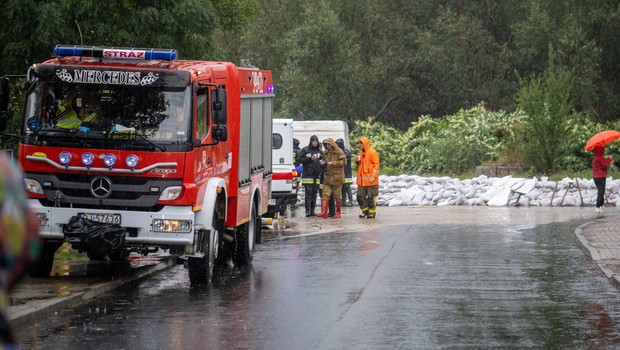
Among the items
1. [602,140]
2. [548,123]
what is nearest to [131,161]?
[602,140]

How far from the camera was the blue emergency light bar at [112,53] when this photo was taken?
13.5 m

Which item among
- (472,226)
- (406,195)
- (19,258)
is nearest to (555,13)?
(406,195)

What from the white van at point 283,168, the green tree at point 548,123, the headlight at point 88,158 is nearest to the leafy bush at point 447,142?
the green tree at point 548,123

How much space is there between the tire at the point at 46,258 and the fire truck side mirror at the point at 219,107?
2.51 m

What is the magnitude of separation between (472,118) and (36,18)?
91.9ft

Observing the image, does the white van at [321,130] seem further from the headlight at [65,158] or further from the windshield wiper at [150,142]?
the headlight at [65,158]

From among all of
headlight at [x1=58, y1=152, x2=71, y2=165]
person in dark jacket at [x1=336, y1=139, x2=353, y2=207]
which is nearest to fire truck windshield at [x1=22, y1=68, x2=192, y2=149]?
headlight at [x1=58, y1=152, x2=71, y2=165]

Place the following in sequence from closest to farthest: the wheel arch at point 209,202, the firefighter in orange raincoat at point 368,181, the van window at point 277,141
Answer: the wheel arch at point 209,202
the firefighter in orange raincoat at point 368,181
the van window at point 277,141

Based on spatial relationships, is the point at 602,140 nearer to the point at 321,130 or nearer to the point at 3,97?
the point at 321,130

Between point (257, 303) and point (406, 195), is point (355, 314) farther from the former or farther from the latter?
point (406, 195)

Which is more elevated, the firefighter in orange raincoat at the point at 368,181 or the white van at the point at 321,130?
the white van at the point at 321,130

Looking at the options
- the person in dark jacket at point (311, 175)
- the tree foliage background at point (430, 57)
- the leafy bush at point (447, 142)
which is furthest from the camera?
the tree foliage background at point (430, 57)

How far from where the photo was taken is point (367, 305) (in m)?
11.7

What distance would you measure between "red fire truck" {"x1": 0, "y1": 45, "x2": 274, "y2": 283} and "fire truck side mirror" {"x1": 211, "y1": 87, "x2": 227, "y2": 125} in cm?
1
